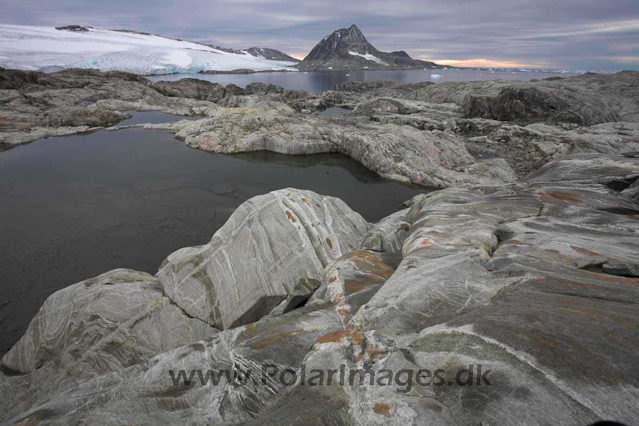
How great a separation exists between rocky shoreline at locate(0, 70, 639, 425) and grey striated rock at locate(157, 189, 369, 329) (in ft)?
0.16

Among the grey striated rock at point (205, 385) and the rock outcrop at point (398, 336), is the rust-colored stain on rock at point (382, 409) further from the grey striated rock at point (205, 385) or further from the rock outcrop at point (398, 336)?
the grey striated rock at point (205, 385)

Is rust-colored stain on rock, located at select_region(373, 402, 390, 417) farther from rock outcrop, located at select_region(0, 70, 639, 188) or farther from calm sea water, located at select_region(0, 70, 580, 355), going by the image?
rock outcrop, located at select_region(0, 70, 639, 188)

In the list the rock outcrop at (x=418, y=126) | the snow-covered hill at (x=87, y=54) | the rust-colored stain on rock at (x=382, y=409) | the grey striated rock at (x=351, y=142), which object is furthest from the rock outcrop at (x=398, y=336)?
the snow-covered hill at (x=87, y=54)

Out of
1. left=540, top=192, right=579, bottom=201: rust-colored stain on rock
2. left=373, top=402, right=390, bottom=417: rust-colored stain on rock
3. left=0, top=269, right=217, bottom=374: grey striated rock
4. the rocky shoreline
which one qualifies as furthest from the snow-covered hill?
left=540, top=192, right=579, bottom=201: rust-colored stain on rock

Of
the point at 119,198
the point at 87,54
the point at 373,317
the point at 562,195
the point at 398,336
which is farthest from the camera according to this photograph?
the point at 87,54

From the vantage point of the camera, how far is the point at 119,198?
57.5 ft

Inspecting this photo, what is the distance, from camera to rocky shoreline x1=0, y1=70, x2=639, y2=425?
3210 millimetres

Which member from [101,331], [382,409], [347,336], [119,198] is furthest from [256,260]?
[119,198]

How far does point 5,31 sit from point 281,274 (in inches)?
6164

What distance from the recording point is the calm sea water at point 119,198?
11.7 meters

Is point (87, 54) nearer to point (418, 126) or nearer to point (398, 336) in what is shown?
point (418, 126)

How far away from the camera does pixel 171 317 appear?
790 cm

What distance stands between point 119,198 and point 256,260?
13.7m

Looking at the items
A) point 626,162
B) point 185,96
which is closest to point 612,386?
point 626,162
